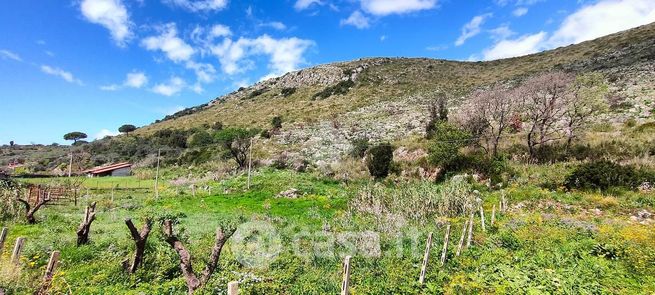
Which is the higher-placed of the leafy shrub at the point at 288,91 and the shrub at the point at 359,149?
the leafy shrub at the point at 288,91

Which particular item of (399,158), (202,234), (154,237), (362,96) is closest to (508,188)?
(399,158)

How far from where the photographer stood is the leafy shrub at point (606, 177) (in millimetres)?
25422

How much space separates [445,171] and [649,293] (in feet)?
83.3

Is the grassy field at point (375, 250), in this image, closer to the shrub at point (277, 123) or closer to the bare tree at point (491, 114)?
the bare tree at point (491, 114)

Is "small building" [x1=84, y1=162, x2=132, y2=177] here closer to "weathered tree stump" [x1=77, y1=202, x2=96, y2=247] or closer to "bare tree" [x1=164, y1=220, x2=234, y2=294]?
"weathered tree stump" [x1=77, y1=202, x2=96, y2=247]

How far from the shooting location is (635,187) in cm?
2503

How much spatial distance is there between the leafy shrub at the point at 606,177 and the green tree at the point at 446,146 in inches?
389

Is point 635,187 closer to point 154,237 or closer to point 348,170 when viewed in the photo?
point 348,170

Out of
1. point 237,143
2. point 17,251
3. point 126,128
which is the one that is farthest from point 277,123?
point 17,251

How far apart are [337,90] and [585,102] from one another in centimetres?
5505

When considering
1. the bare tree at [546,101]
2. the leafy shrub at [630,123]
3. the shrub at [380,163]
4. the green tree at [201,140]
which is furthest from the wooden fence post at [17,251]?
the green tree at [201,140]

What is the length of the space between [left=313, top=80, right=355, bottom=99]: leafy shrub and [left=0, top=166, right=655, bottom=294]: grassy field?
66.9m

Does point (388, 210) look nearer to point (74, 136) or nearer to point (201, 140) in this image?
point (201, 140)

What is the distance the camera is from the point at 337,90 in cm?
9194
